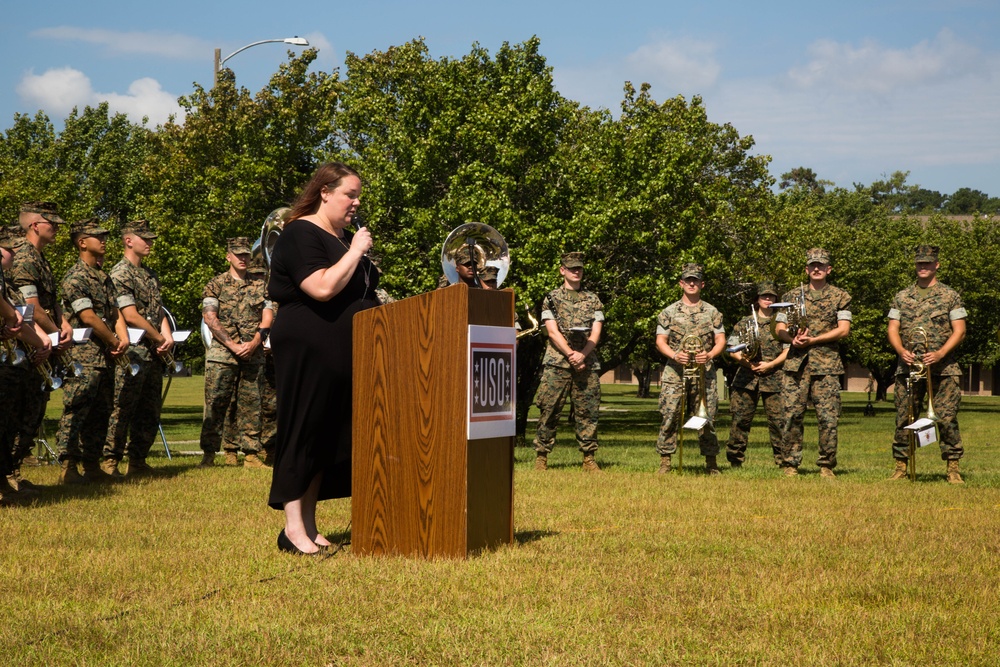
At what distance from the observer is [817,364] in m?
12.7

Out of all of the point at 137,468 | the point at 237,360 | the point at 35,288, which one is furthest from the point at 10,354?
the point at 237,360

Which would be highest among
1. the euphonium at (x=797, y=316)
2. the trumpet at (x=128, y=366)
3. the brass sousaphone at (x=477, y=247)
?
the brass sousaphone at (x=477, y=247)

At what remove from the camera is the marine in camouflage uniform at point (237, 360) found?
12.8 meters

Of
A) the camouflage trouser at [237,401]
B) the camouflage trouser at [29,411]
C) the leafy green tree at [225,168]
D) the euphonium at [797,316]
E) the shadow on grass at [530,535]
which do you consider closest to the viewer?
the shadow on grass at [530,535]

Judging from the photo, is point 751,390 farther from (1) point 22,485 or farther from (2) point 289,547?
(2) point 289,547

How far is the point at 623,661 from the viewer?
4.20 meters

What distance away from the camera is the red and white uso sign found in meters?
6.22

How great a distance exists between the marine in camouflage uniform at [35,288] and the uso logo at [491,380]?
451cm

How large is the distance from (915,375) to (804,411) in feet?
4.21

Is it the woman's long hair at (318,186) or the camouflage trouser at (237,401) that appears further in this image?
the camouflage trouser at (237,401)

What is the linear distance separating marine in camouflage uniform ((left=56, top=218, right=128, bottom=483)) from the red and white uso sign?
17.0ft

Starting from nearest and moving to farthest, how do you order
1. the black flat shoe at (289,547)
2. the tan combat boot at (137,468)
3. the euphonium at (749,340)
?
the black flat shoe at (289,547) → the tan combat boot at (137,468) → the euphonium at (749,340)

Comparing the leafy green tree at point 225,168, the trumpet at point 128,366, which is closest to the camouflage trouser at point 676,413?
the trumpet at point 128,366

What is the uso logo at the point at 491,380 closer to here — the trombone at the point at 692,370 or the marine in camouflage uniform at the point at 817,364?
the trombone at the point at 692,370
